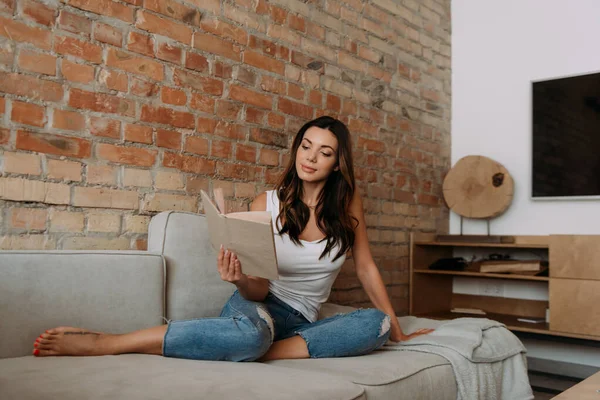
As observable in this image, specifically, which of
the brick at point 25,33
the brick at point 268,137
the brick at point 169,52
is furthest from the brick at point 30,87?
the brick at point 268,137

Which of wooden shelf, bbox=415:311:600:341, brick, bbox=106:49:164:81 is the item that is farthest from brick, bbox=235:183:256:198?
wooden shelf, bbox=415:311:600:341

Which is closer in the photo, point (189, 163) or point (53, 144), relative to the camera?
point (53, 144)

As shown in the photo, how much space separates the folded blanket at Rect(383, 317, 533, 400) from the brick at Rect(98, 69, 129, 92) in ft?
4.17

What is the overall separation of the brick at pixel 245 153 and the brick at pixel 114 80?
570 millimetres

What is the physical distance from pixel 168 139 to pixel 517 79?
2.42m

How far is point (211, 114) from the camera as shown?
239cm

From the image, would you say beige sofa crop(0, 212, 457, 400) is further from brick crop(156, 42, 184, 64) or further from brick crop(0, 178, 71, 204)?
brick crop(156, 42, 184, 64)

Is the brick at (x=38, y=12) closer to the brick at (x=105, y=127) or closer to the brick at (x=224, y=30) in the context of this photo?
the brick at (x=105, y=127)

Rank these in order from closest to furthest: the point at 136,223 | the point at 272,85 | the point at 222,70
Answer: the point at 136,223, the point at 222,70, the point at 272,85

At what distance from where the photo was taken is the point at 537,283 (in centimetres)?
350

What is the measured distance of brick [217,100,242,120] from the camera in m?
2.43

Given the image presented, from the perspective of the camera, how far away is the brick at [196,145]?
7.55 feet

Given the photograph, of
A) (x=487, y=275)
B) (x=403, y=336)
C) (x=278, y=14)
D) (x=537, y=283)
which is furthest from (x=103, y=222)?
(x=537, y=283)

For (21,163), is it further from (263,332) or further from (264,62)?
(264,62)
